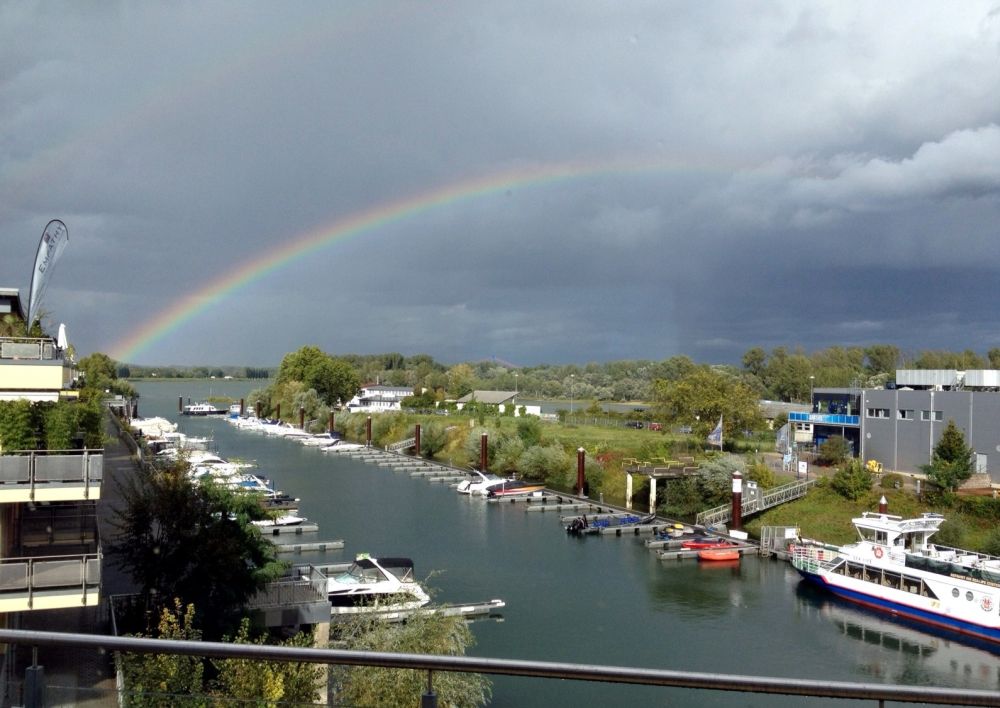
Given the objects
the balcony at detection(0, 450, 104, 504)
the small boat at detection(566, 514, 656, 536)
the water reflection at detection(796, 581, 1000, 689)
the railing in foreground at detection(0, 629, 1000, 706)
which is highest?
the railing in foreground at detection(0, 629, 1000, 706)

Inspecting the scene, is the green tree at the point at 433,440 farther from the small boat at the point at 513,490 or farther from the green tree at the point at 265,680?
the green tree at the point at 265,680

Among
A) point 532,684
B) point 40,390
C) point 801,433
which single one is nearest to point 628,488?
point 801,433

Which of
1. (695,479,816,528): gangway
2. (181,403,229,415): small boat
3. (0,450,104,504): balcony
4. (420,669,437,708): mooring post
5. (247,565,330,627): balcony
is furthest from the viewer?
(181,403,229,415): small boat

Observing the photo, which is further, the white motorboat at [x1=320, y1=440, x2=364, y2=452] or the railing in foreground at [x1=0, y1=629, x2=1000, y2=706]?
the white motorboat at [x1=320, y1=440, x2=364, y2=452]

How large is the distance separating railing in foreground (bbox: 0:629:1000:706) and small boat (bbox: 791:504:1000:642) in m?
22.6

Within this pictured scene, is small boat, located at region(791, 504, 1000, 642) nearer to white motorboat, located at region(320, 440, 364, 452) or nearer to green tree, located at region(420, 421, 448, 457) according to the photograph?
green tree, located at region(420, 421, 448, 457)

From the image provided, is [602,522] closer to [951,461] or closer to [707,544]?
[707,544]

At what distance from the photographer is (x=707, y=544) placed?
98.9 feet

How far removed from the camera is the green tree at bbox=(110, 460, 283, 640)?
48.0 ft

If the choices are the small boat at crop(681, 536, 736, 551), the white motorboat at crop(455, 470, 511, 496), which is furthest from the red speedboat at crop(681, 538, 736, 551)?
the white motorboat at crop(455, 470, 511, 496)

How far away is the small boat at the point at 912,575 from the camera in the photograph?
21969 mm

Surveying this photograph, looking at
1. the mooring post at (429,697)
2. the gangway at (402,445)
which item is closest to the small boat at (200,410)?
the gangway at (402,445)

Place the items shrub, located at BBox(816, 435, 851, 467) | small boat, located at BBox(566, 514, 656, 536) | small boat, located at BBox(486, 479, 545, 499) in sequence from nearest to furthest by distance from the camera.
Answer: small boat, located at BBox(566, 514, 656, 536) → shrub, located at BBox(816, 435, 851, 467) → small boat, located at BBox(486, 479, 545, 499)

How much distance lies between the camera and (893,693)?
2512 millimetres
